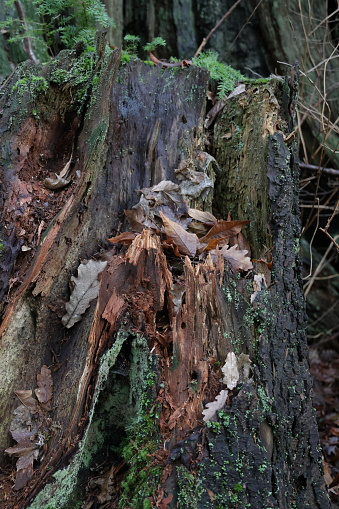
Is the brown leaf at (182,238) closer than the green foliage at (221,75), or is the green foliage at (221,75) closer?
the brown leaf at (182,238)

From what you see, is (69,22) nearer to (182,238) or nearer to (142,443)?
(182,238)

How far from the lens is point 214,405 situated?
6.97 feet

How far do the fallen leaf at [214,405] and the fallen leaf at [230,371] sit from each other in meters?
0.05

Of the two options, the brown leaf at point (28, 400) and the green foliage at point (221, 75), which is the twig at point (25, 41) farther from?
the brown leaf at point (28, 400)

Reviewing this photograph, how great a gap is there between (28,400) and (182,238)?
1.34 meters

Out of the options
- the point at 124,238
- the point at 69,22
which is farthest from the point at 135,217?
the point at 69,22

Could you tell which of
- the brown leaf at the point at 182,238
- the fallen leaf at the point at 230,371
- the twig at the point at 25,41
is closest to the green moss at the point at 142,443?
the fallen leaf at the point at 230,371

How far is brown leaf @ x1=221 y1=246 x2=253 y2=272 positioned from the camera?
2.56 meters

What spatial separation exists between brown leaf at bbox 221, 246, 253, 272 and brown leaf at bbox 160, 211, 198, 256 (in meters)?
0.19

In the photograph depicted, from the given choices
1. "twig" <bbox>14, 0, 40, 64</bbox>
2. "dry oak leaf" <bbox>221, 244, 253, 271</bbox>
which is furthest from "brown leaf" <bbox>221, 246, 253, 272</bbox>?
"twig" <bbox>14, 0, 40, 64</bbox>

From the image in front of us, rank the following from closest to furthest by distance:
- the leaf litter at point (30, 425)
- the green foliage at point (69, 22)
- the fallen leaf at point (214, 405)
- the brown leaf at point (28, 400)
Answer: the fallen leaf at point (214, 405) < the leaf litter at point (30, 425) < the brown leaf at point (28, 400) < the green foliage at point (69, 22)

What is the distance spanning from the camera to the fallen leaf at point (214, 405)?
210 cm

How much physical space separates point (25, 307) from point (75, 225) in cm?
63

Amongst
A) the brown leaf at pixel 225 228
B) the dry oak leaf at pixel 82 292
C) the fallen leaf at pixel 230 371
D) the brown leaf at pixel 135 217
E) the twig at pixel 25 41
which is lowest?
the fallen leaf at pixel 230 371
